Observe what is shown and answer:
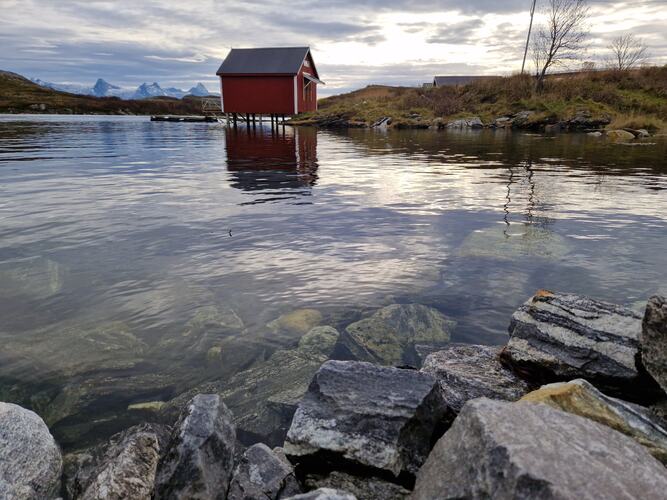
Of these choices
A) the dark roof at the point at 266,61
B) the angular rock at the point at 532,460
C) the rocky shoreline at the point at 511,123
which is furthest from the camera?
the dark roof at the point at 266,61

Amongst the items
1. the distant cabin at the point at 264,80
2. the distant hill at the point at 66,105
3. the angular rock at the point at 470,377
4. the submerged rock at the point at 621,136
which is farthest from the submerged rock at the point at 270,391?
the distant hill at the point at 66,105

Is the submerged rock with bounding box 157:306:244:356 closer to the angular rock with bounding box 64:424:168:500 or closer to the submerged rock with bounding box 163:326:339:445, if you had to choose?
the submerged rock with bounding box 163:326:339:445

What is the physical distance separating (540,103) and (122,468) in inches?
2139

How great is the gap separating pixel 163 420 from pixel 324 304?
2.70m

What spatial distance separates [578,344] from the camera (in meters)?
3.75

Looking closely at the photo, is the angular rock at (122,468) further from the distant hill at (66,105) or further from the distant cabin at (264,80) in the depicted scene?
the distant hill at (66,105)

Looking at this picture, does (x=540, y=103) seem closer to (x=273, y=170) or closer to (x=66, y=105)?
(x=273, y=170)

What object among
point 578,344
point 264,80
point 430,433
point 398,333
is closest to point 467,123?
point 264,80

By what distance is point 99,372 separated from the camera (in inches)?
187

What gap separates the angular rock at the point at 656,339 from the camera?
Result: 9.98 feet

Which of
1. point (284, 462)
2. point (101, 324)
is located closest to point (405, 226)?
point (101, 324)

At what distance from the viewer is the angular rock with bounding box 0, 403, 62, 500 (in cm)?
297

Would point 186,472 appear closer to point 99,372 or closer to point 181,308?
point 99,372

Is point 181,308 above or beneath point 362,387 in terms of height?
beneath
